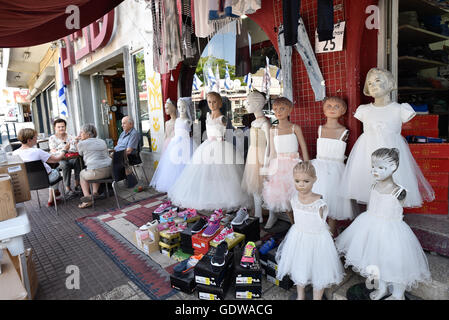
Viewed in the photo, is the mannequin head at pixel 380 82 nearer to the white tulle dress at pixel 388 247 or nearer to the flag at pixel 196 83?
the white tulle dress at pixel 388 247

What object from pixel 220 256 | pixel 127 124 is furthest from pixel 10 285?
pixel 127 124

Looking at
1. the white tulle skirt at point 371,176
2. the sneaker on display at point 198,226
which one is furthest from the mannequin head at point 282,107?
the sneaker on display at point 198,226

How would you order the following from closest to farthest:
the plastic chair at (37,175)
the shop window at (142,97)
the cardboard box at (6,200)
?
1. the cardboard box at (6,200)
2. the plastic chair at (37,175)
3. the shop window at (142,97)

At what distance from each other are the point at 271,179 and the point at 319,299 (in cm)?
135

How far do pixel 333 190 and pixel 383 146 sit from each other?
1.96 ft

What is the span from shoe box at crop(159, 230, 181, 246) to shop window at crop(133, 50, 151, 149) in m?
4.14

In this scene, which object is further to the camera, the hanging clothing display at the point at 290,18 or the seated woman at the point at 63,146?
the seated woman at the point at 63,146

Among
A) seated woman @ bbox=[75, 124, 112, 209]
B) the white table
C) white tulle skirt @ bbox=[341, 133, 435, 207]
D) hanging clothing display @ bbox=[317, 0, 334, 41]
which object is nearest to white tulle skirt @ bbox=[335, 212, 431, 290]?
white tulle skirt @ bbox=[341, 133, 435, 207]

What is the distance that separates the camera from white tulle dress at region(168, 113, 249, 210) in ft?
12.2

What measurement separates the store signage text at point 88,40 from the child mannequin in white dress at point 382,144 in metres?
7.02

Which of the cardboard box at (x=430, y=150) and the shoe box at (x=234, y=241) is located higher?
the cardboard box at (x=430, y=150)

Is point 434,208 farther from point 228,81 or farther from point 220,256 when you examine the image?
point 228,81

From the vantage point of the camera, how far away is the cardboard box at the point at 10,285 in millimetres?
1816

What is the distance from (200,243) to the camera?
281 centimetres
